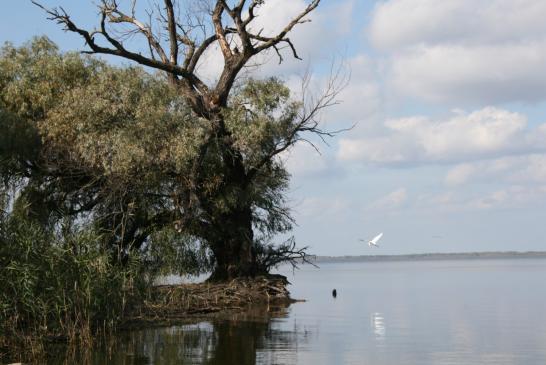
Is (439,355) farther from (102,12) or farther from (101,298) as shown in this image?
(102,12)

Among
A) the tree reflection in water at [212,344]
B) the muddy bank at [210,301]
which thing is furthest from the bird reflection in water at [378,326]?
the muddy bank at [210,301]

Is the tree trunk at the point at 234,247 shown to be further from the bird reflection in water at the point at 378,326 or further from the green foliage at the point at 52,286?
the green foliage at the point at 52,286

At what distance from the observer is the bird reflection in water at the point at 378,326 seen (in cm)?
2175

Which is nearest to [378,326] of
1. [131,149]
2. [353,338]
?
[353,338]

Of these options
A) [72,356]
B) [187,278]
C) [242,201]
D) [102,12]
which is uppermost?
[102,12]

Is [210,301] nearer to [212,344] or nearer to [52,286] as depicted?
[212,344]

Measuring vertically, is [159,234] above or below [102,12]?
below

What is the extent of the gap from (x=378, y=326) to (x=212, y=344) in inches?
281

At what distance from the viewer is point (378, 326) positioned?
952 inches

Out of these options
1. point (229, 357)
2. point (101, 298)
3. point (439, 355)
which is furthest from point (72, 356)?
point (439, 355)

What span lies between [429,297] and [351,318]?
506 inches

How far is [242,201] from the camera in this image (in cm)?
2806

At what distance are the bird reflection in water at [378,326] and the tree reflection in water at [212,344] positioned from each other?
209cm

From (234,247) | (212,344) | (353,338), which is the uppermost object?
(234,247)
